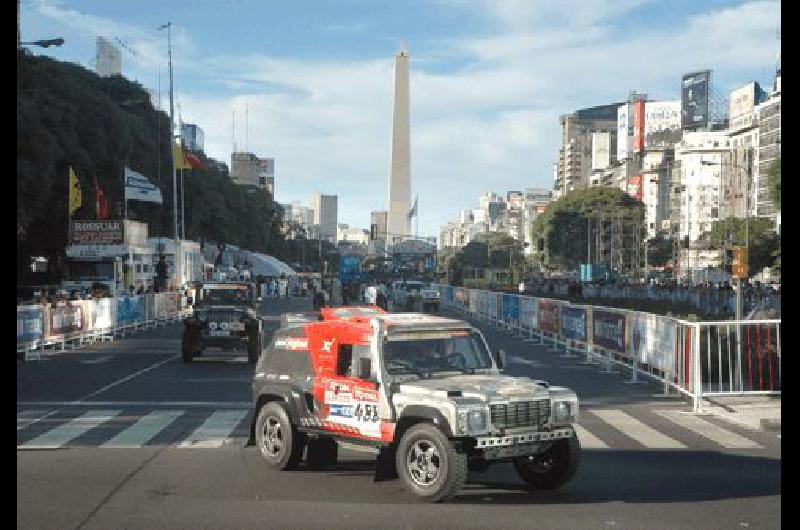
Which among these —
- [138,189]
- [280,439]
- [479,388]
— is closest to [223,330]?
[280,439]

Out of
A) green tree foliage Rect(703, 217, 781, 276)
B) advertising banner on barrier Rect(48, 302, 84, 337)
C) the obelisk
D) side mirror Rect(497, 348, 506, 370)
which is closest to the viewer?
side mirror Rect(497, 348, 506, 370)

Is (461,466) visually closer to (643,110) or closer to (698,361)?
(698,361)

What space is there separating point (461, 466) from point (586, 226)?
4928 inches

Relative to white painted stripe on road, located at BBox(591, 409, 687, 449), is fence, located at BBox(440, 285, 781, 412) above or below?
above

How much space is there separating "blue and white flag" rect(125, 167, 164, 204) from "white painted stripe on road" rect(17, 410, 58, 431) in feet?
121

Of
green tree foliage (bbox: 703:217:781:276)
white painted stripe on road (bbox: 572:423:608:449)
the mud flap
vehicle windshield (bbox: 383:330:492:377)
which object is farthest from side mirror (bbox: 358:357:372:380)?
Answer: green tree foliage (bbox: 703:217:781:276)

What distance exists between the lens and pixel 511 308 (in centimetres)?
4431

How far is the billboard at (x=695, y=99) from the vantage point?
17475 cm

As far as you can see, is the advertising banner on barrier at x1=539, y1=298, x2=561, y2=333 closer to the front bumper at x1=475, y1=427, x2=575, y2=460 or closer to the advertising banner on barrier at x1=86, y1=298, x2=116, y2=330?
the advertising banner on barrier at x1=86, y1=298, x2=116, y2=330

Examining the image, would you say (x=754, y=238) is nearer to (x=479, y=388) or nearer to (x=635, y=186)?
(x=479, y=388)

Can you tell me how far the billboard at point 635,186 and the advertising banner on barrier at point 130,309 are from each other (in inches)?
5699

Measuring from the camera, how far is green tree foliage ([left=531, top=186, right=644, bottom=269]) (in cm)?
13150

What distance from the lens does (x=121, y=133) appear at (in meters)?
62.7
